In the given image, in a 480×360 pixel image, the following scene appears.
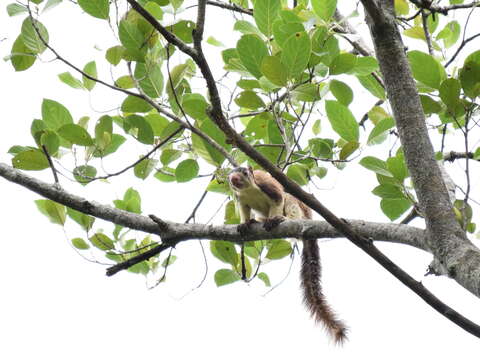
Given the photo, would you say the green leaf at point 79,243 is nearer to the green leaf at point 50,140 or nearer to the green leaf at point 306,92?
the green leaf at point 50,140

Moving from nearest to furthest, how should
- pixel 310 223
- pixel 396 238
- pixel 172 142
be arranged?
pixel 396 238 → pixel 310 223 → pixel 172 142

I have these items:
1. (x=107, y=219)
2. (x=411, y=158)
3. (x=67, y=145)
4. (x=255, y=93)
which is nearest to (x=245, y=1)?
(x=255, y=93)

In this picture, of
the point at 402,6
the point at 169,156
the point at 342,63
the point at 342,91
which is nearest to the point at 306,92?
the point at 342,63

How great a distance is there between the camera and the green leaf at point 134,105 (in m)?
2.73

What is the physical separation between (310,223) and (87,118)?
4.39 feet

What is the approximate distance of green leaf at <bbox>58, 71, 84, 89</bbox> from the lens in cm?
291

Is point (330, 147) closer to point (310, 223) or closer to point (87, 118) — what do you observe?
point (310, 223)

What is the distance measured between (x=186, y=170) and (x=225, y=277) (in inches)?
25.0

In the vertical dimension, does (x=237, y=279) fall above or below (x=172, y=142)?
below

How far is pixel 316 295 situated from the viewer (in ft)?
11.8

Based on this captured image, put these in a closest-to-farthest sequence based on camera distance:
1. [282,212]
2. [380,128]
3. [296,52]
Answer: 1. [296,52]
2. [380,128]
3. [282,212]

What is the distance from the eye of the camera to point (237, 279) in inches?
126

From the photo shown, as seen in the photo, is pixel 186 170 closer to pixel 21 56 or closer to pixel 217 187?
pixel 217 187

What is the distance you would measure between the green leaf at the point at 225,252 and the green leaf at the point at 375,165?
0.94 m
